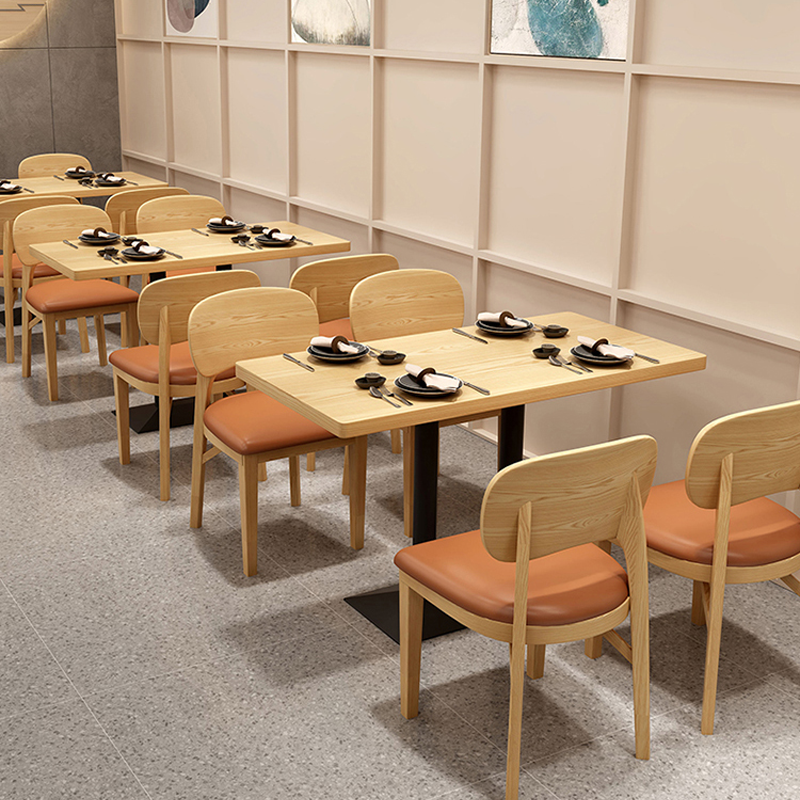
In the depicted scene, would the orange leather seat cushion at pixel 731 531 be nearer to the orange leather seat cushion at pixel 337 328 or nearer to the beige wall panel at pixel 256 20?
the orange leather seat cushion at pixel 337 328

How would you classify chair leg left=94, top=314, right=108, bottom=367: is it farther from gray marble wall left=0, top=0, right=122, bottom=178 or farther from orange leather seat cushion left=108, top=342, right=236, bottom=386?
gray marble wall left=0, top=0, right=122, bottom=178

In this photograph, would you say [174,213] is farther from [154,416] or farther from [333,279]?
[333,279]

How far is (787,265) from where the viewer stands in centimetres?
327

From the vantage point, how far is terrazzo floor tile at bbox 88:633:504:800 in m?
2.39

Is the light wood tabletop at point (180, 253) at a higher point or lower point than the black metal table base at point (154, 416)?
higher

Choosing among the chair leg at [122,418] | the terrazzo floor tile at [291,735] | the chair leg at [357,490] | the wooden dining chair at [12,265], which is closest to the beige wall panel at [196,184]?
the wooden dining chair at [12,265]

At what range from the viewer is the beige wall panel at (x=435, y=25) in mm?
4363

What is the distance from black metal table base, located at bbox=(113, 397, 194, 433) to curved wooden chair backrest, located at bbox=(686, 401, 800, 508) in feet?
9.02

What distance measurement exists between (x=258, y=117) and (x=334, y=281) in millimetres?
2455

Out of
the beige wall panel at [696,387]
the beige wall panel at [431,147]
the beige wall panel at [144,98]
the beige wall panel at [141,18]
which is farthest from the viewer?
the beige wall panel at [144,98]

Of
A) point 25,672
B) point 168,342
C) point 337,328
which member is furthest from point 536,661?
point 337,328

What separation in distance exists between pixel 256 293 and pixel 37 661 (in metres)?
1.38

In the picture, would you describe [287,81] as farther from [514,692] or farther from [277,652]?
[514,692]

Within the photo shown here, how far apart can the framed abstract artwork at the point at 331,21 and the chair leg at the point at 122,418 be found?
2187 millimetres
